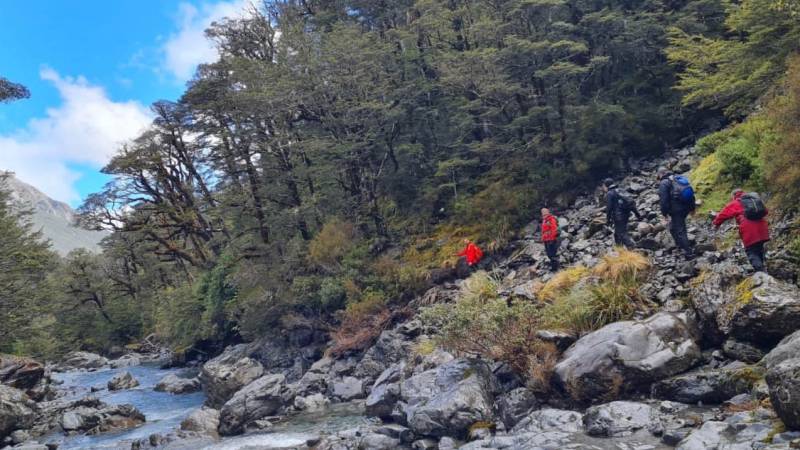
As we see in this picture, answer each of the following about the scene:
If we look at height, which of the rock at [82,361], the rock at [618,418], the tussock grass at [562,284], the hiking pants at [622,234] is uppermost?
the hiking pants at [622,234]

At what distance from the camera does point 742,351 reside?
9336mm

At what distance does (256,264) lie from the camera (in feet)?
88.2

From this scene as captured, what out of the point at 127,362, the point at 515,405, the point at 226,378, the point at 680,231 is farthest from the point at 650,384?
the point at 127,362

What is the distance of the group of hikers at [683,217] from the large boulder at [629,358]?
1.94 m

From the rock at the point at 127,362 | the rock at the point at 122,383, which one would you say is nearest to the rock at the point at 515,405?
the rock at the point at 122,383

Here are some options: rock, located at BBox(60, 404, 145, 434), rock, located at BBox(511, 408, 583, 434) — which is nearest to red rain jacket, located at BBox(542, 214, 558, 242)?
rock, located at BBox(511, 408, 583, 434)

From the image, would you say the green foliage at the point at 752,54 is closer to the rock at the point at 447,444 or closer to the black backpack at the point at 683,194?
the black backpack at the point at 683,194

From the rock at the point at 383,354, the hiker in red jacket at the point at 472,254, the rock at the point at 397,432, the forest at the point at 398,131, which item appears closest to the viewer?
the rock at the point at 397,432

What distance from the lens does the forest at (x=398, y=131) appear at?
22.4m

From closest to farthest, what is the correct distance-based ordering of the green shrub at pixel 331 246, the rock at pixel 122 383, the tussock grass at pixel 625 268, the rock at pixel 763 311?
the rock at pixel 763 311
the tussock grass at pixel 625 268
the green shrub at pixel 331 246
the rock at pixel 122 383

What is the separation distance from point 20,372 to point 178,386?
251 inches

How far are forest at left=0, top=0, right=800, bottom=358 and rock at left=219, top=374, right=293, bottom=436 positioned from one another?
494 centimetres

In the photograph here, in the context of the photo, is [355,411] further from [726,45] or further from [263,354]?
[726,45]

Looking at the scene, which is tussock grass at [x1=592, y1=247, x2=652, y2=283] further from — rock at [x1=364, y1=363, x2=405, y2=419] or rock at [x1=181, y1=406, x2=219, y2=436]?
rock at [x1=181, y1=406, x2=219, y2=436]
